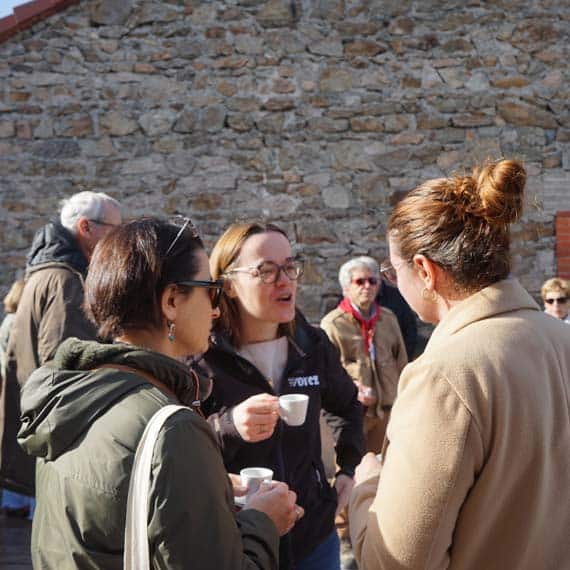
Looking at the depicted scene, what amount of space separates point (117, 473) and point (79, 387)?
21cm

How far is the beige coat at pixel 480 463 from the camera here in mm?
1418

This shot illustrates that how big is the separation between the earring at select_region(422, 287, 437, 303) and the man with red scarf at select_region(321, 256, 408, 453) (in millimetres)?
3158

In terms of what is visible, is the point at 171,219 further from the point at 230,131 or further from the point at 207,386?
the point at 230,131

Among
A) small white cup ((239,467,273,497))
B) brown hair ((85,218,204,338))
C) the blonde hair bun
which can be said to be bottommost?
small white cup ((239,467,273,497))

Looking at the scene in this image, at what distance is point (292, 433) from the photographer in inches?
94.8

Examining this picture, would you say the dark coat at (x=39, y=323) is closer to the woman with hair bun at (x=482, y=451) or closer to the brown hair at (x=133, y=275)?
the brown hair at (x=133, y=275)

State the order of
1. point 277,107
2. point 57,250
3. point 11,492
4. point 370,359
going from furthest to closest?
point 277,107, point 370,359, point 11,492, point 57,250

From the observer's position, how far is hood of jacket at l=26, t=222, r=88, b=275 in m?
3.44

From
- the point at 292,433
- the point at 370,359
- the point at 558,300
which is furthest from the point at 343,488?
the point at 558,300

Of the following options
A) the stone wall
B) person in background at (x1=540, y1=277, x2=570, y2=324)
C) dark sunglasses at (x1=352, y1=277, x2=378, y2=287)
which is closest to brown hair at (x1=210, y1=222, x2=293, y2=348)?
dark sunglasses at (x1=352, y1=277, x2=378, y2=287)

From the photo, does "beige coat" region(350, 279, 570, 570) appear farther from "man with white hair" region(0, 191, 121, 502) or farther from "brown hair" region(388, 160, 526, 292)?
"man with white hair" region(0, 191, 121, 502)

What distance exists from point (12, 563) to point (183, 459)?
3122mm

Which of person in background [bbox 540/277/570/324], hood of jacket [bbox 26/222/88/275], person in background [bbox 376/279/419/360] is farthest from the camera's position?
person in background [bbox 376/279/419/360]

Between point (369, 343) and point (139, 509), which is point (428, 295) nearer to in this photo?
point (139, 509)
